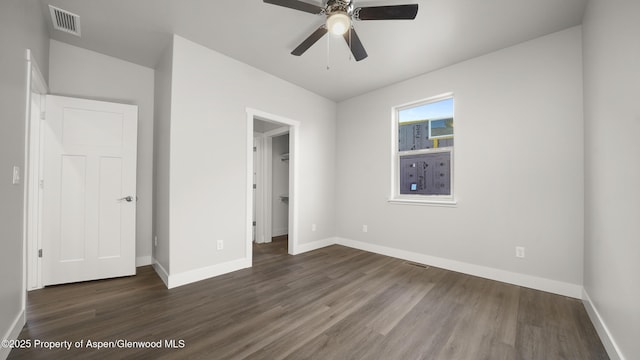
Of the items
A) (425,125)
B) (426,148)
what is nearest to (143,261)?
(426,148)

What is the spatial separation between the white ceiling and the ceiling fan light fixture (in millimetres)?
378

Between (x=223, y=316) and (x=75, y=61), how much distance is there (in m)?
3.40

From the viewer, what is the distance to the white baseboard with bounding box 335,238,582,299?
7.79ft

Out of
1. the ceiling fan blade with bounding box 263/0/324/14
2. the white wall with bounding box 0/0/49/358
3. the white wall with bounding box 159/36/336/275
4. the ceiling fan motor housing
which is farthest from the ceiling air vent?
the ceiling fan motor housing

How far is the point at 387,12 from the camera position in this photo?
1830 millimetres

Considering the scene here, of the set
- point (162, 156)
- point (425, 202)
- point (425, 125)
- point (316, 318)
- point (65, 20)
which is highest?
point (65, 20)

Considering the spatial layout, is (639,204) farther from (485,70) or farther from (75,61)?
(75,61)

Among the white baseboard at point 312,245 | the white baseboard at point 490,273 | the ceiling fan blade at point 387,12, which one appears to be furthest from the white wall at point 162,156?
the white baseboard at point 490,273

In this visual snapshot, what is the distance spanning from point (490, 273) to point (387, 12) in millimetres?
3018

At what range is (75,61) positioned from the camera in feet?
9.14

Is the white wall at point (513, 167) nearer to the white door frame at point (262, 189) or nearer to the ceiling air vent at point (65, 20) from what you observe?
the white door frame at point (262, 189)

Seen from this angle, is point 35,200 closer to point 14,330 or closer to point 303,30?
point 14,330

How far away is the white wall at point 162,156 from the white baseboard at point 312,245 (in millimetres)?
1823

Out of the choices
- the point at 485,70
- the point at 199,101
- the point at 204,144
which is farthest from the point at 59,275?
the point at 485,70
